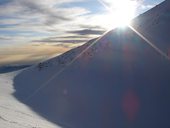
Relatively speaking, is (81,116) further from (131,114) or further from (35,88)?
(35,88)

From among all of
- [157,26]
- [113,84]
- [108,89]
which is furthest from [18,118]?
[157,26]

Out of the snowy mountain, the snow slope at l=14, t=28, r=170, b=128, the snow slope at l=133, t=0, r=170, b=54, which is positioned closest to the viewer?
the snow slope at l=14, t=28, r=170, b=128

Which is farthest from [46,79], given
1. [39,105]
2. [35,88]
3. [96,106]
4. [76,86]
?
[96,106]

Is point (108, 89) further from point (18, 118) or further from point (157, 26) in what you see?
point (157, 26)

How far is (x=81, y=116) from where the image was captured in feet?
94.0

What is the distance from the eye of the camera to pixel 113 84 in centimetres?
3534

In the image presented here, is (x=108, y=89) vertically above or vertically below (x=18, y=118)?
above

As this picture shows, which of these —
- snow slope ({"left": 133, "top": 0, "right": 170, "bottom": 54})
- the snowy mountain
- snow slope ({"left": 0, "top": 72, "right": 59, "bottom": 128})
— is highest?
snow slope ({"left": 133, "top": 0, "right": 170, "bottom": 54})

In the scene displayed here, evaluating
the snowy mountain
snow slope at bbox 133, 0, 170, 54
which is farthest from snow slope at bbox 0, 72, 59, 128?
snow slope at bbox 133, 0, 170, 54

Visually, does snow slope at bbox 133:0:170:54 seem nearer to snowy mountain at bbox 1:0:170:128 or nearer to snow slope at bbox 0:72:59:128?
snowy mountain at bbox 1:0:170:128

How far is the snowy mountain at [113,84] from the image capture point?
2827cm

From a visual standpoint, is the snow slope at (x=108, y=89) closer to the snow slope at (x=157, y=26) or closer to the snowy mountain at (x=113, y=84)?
the snowy mountain at (x=113, y=84)

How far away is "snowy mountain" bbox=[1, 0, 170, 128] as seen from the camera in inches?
1113

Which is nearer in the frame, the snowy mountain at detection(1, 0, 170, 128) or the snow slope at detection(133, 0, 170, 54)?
the snowy mountain at detection(1, 0, 170, 128)
